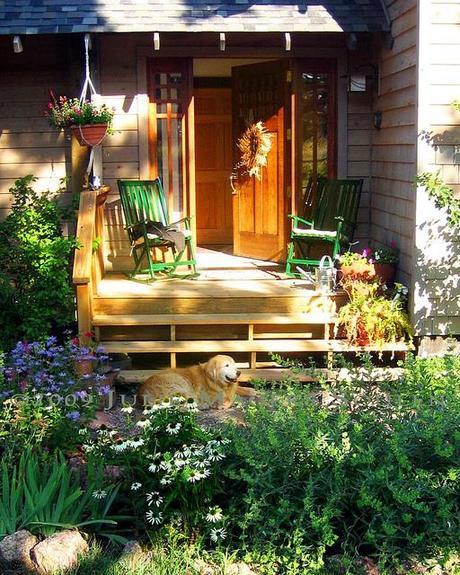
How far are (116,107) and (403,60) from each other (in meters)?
2.53

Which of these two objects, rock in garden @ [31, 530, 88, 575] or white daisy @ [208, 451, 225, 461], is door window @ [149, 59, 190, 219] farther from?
rock in garden @ [31, 530, 88, 575]

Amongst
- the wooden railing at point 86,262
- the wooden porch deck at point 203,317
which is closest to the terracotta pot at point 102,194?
the wooden railing at point 86,262

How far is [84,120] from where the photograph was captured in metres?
7.49

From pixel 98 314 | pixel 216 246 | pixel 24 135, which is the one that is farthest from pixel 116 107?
pixel 216 246

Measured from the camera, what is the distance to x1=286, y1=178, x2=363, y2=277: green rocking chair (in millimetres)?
7953

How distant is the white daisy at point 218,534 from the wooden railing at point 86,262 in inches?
124

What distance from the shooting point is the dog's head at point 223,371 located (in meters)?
6.18

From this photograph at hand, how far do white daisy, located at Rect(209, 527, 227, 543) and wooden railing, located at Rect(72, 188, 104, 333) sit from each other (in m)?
3.14

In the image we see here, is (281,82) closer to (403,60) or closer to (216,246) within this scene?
(403,60)

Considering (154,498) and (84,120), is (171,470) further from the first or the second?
(84,120)

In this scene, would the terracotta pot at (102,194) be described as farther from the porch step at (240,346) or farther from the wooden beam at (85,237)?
the porch step at (240,346)

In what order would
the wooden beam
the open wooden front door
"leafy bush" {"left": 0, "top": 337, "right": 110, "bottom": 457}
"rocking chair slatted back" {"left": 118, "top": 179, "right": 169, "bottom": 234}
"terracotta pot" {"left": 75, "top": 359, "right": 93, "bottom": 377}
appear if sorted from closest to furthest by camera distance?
"leafy bush" {"left": 0, "top": 337, "right": 110, "bottom": 457}
"terracotta pot" {"left": 75, "top": 359, "right": 93, "bottom": 377}
the wooden beam
"rocking chair slatted back" {"left": 118, "top": 179, "right": 169, "bottom": 234}
the open wooden front door

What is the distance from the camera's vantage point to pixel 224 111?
11.2 metres

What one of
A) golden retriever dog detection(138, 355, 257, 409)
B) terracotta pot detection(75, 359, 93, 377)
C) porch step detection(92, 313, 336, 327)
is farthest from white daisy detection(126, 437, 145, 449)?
porch step detection(92, 313, 336, 327)
